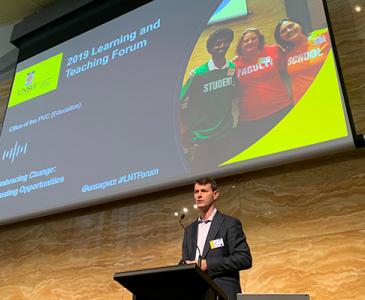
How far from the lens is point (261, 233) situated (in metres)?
3.05

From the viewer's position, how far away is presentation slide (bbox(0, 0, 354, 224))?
2824 mm

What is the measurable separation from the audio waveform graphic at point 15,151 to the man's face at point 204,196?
227 centimetres

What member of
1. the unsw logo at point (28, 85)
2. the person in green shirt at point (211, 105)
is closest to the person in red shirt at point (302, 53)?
the person in green shirt at point (211, 105)

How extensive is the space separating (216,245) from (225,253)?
0.18 ft

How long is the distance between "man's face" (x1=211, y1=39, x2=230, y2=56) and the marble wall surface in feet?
2.58

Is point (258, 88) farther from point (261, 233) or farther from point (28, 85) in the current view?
point (28, 85)

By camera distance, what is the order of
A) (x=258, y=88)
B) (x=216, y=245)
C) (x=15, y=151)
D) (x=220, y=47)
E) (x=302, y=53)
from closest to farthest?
(x=216, y=245)
(x=302, y=53)
(x=258, y=88)
(x=220, y=47)
(x=15, y=151)

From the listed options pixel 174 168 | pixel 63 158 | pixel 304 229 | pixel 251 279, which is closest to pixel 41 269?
pixel 63 158

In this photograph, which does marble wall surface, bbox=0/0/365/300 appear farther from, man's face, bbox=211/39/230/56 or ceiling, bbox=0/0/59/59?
Answer: ceiling, bbox=0/0/59/59

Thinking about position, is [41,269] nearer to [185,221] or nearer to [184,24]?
[185,221]

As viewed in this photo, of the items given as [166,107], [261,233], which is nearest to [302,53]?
[166,107]

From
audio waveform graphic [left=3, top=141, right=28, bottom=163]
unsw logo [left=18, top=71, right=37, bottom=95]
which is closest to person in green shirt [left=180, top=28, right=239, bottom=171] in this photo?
audio waveform graphic [left=3, top=141, right=28, bottom=163]

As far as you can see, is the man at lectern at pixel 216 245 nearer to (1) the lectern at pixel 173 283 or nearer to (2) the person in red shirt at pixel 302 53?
(1) the lectern at pixel 173 283

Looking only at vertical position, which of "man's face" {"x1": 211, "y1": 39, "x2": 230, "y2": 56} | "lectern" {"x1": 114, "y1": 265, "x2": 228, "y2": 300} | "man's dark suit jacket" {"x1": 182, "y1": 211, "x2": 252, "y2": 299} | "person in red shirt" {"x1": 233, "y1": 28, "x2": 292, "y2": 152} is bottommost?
"lectern" {"x1": 114, "y1": 265, "x2": 228, "y2": 300}
